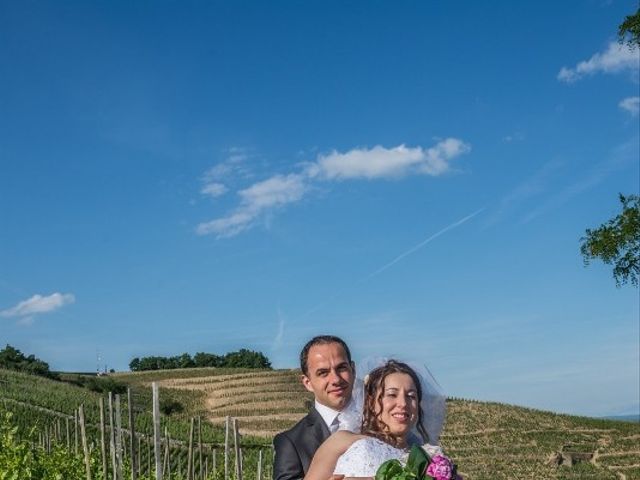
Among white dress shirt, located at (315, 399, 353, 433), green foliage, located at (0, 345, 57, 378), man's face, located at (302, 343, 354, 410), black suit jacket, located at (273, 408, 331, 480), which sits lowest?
black suit jacket, located at (273, 408, 331, 480)

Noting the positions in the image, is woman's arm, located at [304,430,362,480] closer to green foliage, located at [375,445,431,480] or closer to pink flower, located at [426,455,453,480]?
green foliage, located at [375,445,431,480]

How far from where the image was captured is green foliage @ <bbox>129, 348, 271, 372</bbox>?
69875mm

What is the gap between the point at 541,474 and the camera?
26781 millimetres

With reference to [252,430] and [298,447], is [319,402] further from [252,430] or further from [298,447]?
[252,430]

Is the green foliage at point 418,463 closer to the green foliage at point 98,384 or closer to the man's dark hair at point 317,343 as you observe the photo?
the man's dark hair at point 317,343

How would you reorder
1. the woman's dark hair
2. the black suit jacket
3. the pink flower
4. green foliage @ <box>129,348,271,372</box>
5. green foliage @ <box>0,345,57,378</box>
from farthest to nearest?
green foliage @ <box>129,348,271,372</box>, green foliage @ <box>0,345,57,378</box>, the black suit jacket, the woman's dark hair, the pink flower

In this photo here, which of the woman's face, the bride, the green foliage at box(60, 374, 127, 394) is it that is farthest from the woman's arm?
the green foliage at box(60, 374, 127, 394)

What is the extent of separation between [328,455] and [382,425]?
0.20 metres

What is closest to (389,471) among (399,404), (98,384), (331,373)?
(399,404)

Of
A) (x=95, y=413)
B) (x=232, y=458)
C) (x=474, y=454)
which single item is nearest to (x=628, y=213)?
(x=232, y=458)

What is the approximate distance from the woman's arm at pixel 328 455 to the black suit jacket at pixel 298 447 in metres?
0.14

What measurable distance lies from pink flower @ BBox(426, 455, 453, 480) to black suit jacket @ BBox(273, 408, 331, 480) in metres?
0.70

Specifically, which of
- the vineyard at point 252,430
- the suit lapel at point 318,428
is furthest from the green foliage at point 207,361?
the suit lapel at point 318,428

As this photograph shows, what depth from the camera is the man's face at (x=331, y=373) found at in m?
3.17
